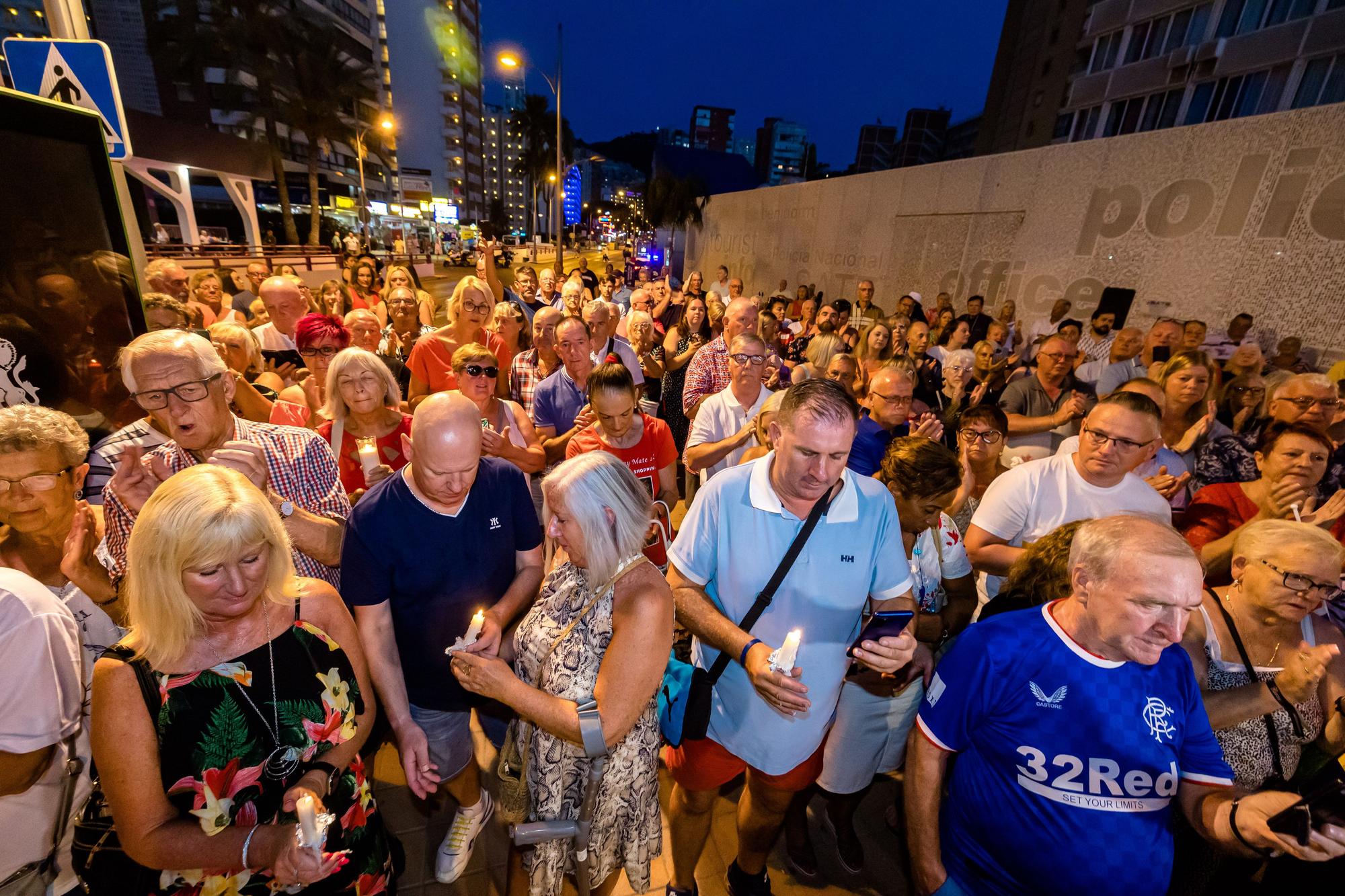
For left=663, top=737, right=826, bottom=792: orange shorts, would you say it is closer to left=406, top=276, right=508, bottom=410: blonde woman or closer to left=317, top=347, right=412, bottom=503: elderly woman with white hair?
left=317, top=347, right=412, bottom=503: elderly woman with white hair

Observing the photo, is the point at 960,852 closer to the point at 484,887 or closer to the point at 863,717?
the point at 863,717

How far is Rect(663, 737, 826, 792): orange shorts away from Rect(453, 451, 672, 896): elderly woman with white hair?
0.33 metres

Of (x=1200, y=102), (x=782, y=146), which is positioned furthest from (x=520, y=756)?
(x=782, y=146)

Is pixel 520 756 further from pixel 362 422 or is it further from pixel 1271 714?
pixel 1271 714

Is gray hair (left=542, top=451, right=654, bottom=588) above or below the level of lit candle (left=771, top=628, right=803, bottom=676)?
above

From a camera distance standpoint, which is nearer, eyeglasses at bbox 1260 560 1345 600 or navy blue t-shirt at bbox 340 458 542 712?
eyeglasses at bbox 1260 560 1345 600

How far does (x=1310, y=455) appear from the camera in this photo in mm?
2783

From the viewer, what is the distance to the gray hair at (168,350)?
234 centimetres

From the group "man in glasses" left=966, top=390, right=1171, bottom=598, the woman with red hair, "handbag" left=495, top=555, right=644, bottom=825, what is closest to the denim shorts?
"handbag" left=495, top=555, right=644, bottom=825

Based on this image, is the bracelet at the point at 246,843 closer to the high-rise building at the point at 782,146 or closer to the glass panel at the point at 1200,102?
the glass panel at the point at 1200,102

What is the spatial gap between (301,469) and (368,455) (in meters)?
0.49

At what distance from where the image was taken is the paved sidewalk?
8.89 ft

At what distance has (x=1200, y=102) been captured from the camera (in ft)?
65.6

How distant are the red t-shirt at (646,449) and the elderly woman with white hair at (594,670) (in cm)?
146
